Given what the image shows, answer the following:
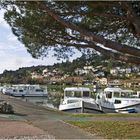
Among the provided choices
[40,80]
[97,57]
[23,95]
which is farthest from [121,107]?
[40,80]

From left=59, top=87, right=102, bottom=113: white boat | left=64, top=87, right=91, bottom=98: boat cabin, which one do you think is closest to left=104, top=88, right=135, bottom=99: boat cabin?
left=59, top=87, right=102, bottom=113: white boat

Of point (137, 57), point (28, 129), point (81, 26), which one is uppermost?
point (81, 26)

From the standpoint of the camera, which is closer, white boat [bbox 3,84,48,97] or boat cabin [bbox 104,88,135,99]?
boat cabin [bbox 104,88,135,99]

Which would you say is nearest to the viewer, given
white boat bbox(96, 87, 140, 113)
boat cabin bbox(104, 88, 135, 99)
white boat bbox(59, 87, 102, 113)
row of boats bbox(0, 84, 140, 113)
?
white boat bbox(59, 87, 102, 113)

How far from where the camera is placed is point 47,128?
1870cm

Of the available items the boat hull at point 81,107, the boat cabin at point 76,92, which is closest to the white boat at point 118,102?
the boat cabin at point 76,92

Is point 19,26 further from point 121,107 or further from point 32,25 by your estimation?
point 121,107

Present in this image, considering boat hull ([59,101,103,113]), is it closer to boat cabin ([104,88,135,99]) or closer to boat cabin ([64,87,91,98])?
boat cabin ([64,87,91,98])

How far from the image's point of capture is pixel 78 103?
3578 cm

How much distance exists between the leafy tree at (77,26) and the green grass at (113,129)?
2.78m

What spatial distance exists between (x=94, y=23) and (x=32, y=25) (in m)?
2.58

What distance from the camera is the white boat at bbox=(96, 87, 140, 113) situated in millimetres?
42781

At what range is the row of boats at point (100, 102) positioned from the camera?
35438 millimetres

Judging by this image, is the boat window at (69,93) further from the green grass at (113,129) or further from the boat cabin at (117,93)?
the green grass at (113,129)
